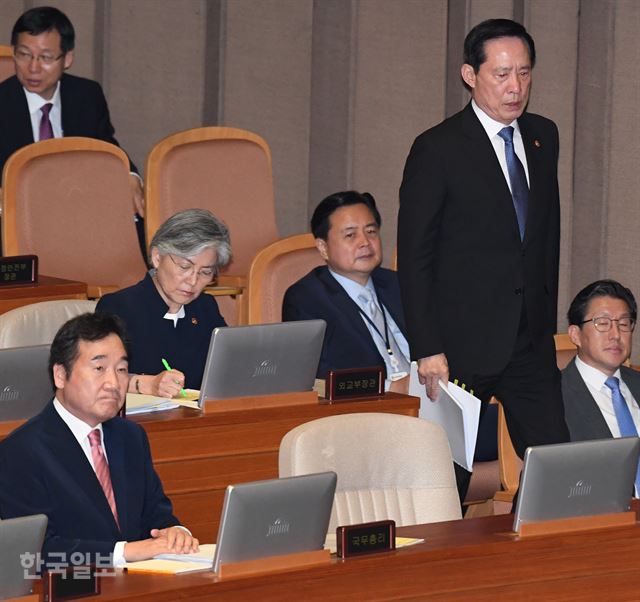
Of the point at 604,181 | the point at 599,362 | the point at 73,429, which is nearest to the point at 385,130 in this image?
the point at 604,181

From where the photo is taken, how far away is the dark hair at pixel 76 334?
280cm

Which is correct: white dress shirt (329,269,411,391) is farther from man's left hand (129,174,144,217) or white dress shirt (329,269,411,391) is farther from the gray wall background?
the gray wall background

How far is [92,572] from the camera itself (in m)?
2.26

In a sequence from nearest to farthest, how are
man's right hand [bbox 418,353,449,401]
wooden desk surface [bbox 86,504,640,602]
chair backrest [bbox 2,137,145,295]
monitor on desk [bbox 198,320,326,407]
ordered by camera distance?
1. wooden desk surface [bbox 86,504,640,602]
2. monitor on desk [bbox 198,320,326,407]
3. man's right hand [bbox 418,353,449,401]
4. chair backrest [bbox 2,137,145,295]

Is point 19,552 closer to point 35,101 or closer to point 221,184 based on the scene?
point 221,184

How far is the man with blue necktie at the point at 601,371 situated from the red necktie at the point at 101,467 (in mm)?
1594

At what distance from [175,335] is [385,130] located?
8.33 ft

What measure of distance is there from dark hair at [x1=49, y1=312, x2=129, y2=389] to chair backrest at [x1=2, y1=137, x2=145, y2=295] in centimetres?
205

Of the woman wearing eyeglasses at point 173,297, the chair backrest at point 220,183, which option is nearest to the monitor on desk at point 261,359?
the woman wearing eyeglasses at point 173,297

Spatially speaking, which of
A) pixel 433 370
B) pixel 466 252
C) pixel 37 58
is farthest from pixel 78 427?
pixel 37 58

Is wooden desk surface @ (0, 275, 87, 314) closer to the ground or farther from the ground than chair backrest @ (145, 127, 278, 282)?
closer to the ground

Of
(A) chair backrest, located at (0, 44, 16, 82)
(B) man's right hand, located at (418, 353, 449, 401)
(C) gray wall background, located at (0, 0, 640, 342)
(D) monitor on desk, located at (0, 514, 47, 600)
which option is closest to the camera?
(D) monitor on desk, located at (0, 514, 47, 600)

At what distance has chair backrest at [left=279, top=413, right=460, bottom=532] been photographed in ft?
10.1

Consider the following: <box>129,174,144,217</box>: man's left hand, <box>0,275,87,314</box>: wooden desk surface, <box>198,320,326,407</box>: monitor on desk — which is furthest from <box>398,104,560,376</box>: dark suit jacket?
<box>129,174,144,217</box>: man's left hand
